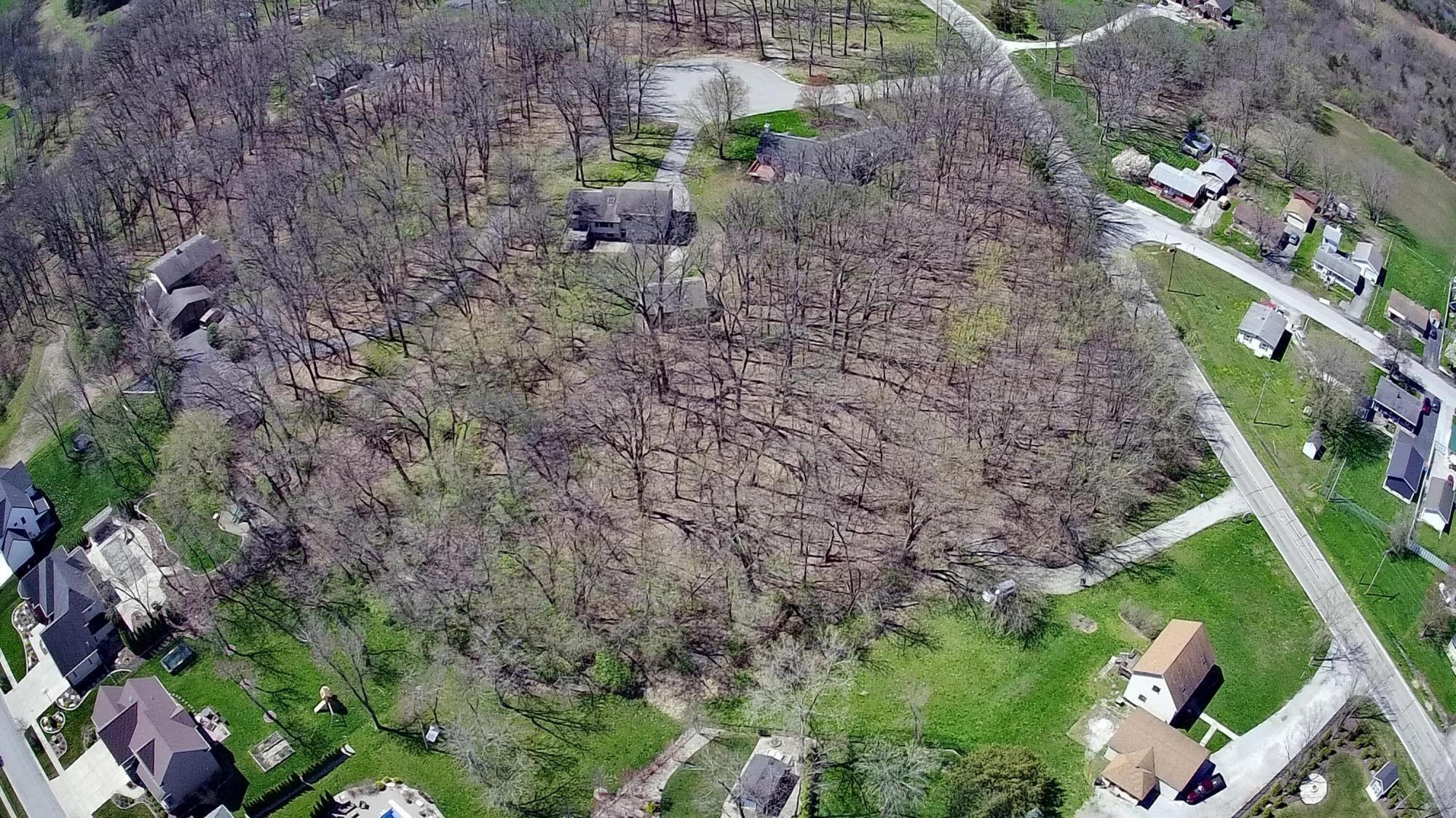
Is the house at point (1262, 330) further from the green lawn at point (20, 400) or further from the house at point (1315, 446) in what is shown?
the green lawn at point (20, 400)

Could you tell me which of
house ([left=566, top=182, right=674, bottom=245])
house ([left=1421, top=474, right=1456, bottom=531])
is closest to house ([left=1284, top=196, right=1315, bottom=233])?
house ([left=1421, top=474, right=1456, bottom=531])

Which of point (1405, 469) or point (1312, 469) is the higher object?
point (1405, 469)

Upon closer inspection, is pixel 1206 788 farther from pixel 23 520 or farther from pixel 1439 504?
pixel 23 520

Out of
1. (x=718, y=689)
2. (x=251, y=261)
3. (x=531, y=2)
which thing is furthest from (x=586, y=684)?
(x=531, y=2)

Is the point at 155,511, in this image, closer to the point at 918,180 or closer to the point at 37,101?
the point at 918,180

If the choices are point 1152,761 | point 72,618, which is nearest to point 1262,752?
point 1152,761

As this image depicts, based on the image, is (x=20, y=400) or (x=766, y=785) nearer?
(x=766, y=785)
